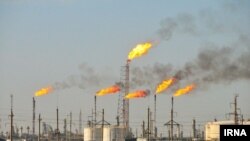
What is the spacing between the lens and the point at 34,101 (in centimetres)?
16875

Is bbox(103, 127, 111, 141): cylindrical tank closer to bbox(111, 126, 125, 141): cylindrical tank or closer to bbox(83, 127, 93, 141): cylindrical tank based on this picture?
bbox(111, 126, 125, 141): cylindrical tank

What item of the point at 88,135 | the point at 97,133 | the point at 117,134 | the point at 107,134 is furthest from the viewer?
the point at 88,135

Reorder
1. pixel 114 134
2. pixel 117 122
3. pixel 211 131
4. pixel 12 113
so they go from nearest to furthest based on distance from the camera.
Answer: pixel 12 113, pixel 211 131, pixel 114 134, pixel 117 122

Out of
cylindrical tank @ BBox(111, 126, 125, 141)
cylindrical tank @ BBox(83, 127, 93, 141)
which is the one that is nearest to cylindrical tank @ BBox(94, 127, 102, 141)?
cylindrical tank @ BBox(83, 127, 93, 141)

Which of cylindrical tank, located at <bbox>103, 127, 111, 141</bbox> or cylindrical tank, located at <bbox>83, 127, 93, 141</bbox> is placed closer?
cylindrical tank, located at <bbox>103, 127, 111, 141</bbox>

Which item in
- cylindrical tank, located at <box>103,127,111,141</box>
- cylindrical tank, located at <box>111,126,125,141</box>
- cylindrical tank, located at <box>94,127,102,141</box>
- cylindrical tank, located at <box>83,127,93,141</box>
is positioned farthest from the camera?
cylindrical tank, located at <box>83,127,93,141</box>

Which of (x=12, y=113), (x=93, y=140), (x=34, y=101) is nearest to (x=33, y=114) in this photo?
(x=34, y=101)

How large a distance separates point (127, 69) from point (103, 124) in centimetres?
1553

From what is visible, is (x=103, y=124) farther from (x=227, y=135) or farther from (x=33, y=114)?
(x=227, y=135)

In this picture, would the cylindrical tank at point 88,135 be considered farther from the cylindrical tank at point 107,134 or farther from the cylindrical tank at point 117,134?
the cylindrical tank at point 117,134

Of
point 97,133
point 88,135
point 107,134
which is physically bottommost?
point 88,135

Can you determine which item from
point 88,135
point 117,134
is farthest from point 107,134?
point 88,135

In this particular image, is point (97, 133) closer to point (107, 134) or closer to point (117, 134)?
point (107, 134)

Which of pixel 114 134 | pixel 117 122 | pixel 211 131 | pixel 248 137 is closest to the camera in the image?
pixel 248 137
